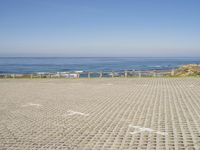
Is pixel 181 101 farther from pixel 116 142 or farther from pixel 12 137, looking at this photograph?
pixel 12 137

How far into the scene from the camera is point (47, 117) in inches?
341

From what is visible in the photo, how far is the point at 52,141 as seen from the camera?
5938 millimetres

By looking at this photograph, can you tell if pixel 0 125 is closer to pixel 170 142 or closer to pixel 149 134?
pixel 149 134

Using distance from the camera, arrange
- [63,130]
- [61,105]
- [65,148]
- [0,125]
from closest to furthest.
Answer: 1. [65,148]
2. [63,130]
3. [0,125]
4. [61,105]

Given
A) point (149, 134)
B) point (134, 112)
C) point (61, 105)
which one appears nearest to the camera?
point (149, 134)

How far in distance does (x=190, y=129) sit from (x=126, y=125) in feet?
5.48

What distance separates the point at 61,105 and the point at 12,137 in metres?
4.76

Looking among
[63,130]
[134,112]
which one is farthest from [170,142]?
[134,112]

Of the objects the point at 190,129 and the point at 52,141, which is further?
the point at 190,129

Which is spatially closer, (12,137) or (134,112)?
(12,137)

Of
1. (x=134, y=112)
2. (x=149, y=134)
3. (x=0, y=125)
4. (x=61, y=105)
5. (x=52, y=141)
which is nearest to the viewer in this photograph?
(x=52, y=141)

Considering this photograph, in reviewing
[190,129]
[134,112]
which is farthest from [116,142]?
[134,112]

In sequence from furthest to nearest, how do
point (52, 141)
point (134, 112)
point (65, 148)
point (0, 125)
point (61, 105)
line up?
point (61, 105)
point (134, 112)
point (0, 125)
point (52, 141)
point (65, 148)

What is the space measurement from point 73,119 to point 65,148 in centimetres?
280
